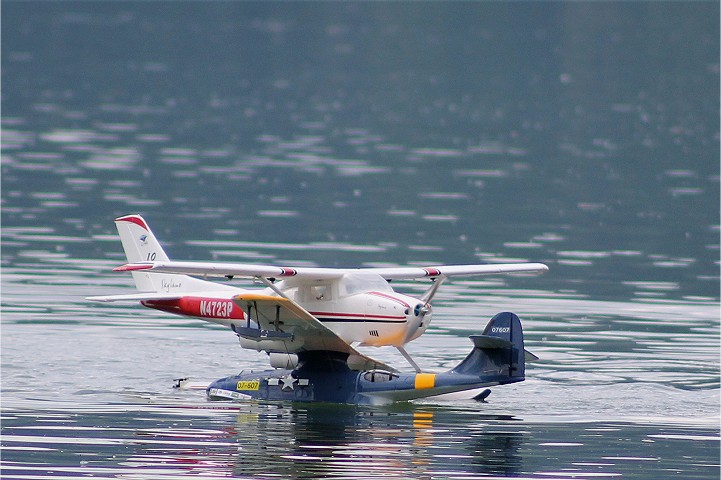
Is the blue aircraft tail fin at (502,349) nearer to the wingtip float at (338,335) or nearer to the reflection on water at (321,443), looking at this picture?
the wingtip float at (338,335)

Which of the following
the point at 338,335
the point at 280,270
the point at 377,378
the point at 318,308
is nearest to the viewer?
the point at 280,270

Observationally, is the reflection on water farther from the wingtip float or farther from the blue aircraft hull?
the wingtip float

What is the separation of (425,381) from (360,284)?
2.23 meters

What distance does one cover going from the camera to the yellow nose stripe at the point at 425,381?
26.6m

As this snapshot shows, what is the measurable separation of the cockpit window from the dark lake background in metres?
2.16

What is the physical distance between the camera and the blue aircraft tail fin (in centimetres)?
2586

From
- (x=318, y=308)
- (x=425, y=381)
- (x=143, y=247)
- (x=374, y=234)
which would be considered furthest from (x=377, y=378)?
(x=374, y=234)

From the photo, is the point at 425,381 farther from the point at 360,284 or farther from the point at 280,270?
the point at 280,270

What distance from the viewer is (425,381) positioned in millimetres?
26703

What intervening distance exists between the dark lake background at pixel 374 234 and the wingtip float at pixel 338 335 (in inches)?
23.1

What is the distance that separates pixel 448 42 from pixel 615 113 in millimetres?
48117

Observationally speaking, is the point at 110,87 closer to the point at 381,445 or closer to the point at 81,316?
the point at 81,316

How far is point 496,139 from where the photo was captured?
7162 centimetres

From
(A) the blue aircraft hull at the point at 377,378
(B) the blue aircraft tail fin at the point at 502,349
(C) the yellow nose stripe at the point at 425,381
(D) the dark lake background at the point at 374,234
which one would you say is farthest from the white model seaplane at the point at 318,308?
(B) the blue aircraft tail fin at the point at 502,349
